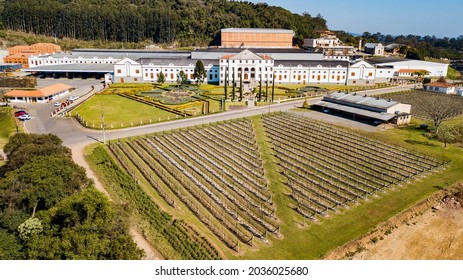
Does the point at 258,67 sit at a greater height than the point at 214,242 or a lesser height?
greater

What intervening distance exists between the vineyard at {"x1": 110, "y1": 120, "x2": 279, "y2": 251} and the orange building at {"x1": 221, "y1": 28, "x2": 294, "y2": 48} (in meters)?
79.9

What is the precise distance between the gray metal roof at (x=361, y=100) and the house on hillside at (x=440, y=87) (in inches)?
1295

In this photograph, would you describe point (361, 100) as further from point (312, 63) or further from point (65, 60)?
point (65, 60)

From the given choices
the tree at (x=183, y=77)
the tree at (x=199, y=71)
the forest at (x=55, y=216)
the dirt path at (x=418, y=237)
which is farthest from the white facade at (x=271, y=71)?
the dirt path at (x=418, y=237)

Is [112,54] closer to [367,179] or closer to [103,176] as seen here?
[103,176]

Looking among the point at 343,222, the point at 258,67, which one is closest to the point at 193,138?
the point at 343,222

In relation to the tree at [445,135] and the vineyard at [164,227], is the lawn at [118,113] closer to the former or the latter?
the vineyard at [164,227]

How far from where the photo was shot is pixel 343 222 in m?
26.7

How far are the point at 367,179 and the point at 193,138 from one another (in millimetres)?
22289

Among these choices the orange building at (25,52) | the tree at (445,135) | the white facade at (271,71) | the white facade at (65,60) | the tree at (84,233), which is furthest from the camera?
the orange building at (25,52)

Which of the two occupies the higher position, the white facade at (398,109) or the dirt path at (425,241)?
the white facade at (398,109)

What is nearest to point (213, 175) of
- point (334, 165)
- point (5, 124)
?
point (334, 165)

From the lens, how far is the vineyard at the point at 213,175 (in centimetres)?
2658

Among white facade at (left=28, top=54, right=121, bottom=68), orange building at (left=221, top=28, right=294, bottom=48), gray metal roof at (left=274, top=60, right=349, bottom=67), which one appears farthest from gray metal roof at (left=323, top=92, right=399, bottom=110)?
white facade at (left=28, top=54, right=121, bottom=68)
